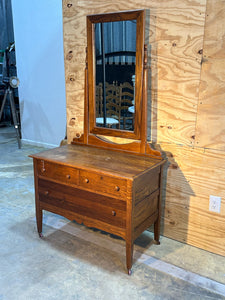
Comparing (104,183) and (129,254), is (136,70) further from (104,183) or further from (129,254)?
(129,254)

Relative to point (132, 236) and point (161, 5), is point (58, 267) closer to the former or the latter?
point (132, 236)

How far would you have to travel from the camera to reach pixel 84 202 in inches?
75.8

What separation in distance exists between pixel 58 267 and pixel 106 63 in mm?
1432

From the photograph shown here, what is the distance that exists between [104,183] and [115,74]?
0.81 m

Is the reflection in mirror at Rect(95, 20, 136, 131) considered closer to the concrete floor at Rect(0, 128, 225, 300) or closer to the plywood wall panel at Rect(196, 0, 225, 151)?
the plywood wall panel at Rect(196, 0, 225, 151)

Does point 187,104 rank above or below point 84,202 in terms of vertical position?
Answer: above

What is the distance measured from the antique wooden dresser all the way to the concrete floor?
A: 0.41 ft

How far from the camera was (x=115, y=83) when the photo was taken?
82.1 inches

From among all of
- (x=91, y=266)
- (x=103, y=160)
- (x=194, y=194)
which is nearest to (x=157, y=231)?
(x=194, y=194)

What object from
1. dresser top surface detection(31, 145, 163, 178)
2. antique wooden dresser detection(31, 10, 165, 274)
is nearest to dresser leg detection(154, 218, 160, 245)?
antique wooden dresser detection(31, 10, 165, 274)

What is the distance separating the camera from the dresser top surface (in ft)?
5.77

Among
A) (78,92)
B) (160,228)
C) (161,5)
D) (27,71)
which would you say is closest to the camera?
(161,5)

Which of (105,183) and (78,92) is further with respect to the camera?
(78,92)

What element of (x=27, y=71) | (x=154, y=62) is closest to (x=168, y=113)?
(x=154, y=62)
